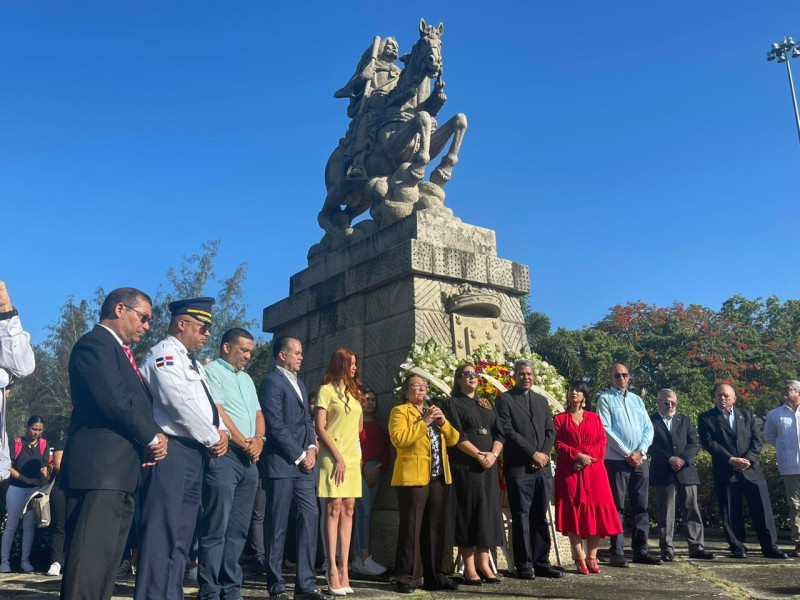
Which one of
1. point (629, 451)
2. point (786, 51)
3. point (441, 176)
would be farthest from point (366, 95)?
point (786, 51)

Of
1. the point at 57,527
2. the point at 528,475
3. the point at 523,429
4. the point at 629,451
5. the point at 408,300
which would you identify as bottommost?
the point at 57,527

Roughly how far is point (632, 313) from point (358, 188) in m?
32.4

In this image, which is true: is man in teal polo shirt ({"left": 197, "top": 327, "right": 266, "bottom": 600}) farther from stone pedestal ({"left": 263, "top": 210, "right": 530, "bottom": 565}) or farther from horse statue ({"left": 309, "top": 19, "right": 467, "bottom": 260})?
horse statue ({"left": 309, "top": 19, "right": 467, "bottom": 260})

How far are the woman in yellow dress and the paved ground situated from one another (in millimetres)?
318

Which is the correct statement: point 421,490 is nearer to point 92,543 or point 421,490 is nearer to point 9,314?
point 92,543

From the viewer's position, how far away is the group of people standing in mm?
3375

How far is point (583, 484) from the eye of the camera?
5590mm

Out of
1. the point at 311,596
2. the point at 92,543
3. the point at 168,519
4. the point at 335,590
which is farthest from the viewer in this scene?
the point at 335,590

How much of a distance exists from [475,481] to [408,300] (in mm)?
2136

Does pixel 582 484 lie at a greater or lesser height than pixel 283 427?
lesser

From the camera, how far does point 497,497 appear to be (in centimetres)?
522

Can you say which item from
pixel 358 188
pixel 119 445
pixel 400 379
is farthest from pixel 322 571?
pixel 358 188

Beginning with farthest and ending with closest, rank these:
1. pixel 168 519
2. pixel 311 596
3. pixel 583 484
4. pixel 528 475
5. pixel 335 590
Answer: pixel 583 484 < pixel 528 475 < pixel 335 590 < pixel 311 596 < pixel 168 519

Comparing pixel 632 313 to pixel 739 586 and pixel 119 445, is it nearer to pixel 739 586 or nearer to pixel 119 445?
pixel 739 586
